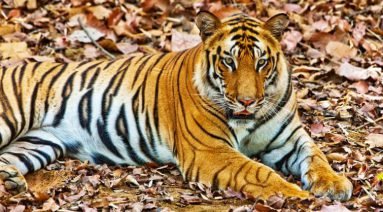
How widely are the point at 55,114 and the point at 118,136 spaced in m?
0.46

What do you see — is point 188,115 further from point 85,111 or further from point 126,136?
point 85,111

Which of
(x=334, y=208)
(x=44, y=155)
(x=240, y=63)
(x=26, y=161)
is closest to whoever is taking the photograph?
(x=334, y=208)

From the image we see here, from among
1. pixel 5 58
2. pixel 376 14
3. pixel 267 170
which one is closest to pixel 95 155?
pixel 267 170

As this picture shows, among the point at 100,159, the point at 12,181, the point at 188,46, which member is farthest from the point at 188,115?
the point at 188,46

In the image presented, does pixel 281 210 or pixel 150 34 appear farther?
pixel 150 34

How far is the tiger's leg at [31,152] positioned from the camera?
5.91 m

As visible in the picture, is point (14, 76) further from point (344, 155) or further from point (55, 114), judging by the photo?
point (344, 155)

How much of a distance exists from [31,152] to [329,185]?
79.3 inches

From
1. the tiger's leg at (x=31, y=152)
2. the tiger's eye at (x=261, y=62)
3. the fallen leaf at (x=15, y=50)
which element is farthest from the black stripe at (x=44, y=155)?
the fallen leaf at (x=15, y=50)

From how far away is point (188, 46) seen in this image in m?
8.04

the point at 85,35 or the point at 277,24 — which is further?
the point at 85,35

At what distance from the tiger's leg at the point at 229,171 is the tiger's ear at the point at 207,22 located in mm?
656

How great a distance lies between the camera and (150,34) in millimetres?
8328

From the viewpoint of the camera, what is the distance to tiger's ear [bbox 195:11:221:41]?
555 centimetres
